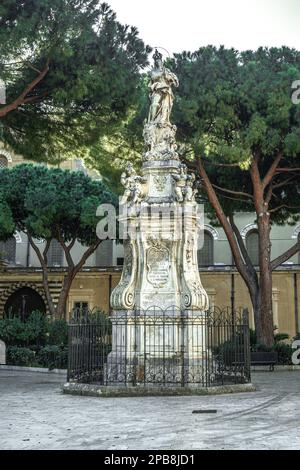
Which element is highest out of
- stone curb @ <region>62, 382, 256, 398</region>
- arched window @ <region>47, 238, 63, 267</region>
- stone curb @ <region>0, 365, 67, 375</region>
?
arched window @ <region>47, 238, 63, 267</region>

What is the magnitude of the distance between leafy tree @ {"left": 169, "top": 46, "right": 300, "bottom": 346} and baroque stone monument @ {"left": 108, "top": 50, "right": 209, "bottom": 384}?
740 centimetres

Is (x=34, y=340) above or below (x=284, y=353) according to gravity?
above

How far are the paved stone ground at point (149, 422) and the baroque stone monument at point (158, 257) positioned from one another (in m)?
2.05

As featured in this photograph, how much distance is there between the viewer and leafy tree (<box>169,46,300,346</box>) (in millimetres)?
21094

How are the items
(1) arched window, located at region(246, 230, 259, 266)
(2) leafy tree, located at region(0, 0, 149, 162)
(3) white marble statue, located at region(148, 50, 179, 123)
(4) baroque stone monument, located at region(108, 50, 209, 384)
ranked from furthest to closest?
1. (1) arched window, located at region(246, 230, 259, 266)
2. (3) white marble statue, located at region(148, 50, 179, 123)
3. (2) leafy tree, located at region(0, 0, 149, 162)
4. (4) baroque stone monument, located at region(108, 50, 209, 384)

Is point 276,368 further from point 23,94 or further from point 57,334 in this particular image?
point 23,94

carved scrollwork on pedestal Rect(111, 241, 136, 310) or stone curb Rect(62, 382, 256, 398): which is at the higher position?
carved scrollwork on pedestal Rect(111, 241, 136, 310)

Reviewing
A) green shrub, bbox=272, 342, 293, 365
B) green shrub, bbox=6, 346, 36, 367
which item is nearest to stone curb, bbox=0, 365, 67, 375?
green shrub, bbox=6, 346, 36, 367

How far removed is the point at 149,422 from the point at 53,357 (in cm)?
1314

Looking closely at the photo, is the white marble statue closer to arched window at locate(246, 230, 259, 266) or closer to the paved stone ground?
the paved stone ground

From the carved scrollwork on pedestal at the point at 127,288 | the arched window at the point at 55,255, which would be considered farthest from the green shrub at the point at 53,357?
the arched window at the point at 55,255

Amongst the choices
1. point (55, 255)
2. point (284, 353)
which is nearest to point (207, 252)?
point (55, 255)

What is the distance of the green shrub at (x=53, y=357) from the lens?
20.5 meters

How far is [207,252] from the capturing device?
36438 millimetres
